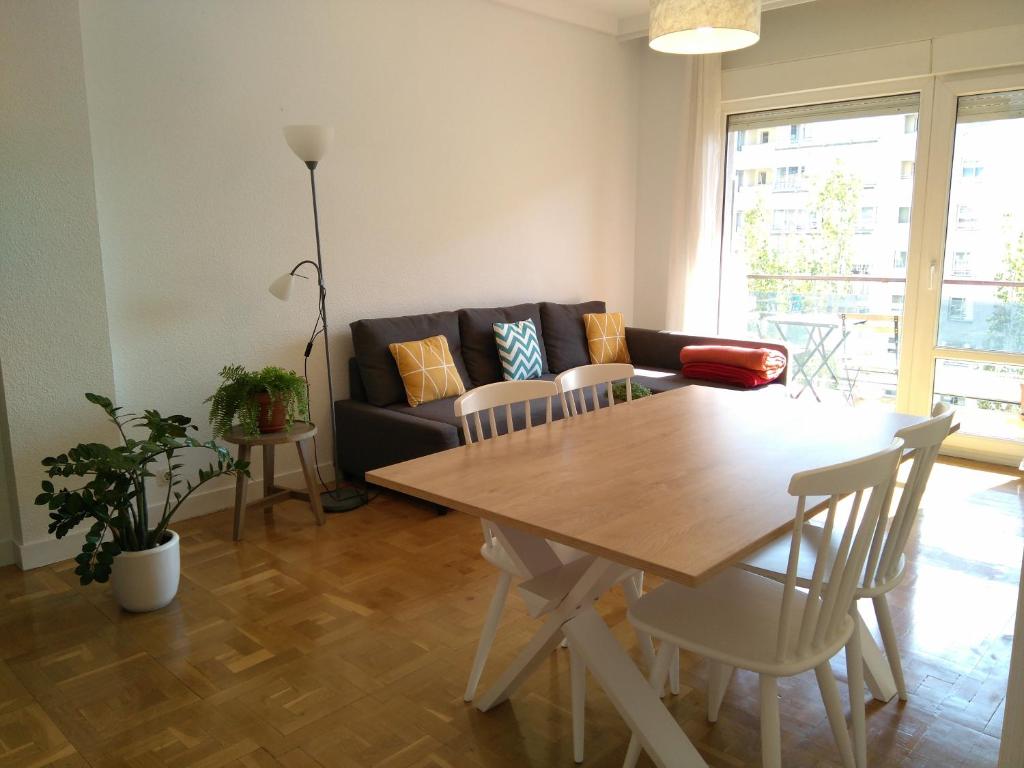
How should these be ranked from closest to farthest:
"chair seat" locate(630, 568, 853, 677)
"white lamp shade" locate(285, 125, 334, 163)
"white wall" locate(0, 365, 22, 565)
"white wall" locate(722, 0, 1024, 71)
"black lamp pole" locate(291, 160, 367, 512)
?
1. "chair seat" locate(630, 568, 853, 677)
2. "white wall" locate(0, 365, 22, 565)
3. "white lamp shade" locate(285, 125, 334, 163)
4. "black lamp pole" locate(291, 160, 367, 512)
5. "white wall" locate(722, 0, 1024, 71)

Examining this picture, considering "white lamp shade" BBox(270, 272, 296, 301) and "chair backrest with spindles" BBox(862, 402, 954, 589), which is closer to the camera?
"chair backrest with spindles" BBox(862, 402, 954, 589)

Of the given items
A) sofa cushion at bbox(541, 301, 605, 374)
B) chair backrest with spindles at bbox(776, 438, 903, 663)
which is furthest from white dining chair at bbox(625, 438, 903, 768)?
sofa cushion at bbox(541, 301, 605, 374)

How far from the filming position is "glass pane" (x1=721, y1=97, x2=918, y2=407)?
5.07 meters

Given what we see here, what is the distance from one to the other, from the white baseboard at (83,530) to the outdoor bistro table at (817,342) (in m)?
3.34

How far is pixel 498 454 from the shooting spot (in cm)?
220

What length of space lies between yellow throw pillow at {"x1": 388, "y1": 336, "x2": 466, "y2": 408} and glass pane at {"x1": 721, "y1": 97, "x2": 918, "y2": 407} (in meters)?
2.53

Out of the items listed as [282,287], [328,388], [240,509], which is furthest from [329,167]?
[240,509]

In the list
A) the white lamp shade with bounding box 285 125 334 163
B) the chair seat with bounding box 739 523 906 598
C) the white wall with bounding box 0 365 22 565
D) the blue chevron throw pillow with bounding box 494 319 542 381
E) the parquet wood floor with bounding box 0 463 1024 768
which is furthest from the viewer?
the blue chevron throw pillow with bounding box 494 319 542 381

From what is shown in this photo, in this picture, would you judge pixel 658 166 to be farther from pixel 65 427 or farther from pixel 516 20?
pixel 65 427

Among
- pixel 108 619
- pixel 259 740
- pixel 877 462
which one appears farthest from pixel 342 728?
pixel 877 462

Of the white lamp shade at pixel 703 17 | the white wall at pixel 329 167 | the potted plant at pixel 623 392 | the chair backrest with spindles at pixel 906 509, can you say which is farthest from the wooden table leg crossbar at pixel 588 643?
the white wall at pixel 329 167

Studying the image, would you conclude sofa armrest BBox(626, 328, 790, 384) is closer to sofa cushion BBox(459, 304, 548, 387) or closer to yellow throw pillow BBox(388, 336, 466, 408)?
sofa cushion BBox(459, 304, 548, 387)

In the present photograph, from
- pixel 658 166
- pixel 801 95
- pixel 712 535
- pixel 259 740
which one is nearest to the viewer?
pixel 712 535

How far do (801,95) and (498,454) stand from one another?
423 centimetres
